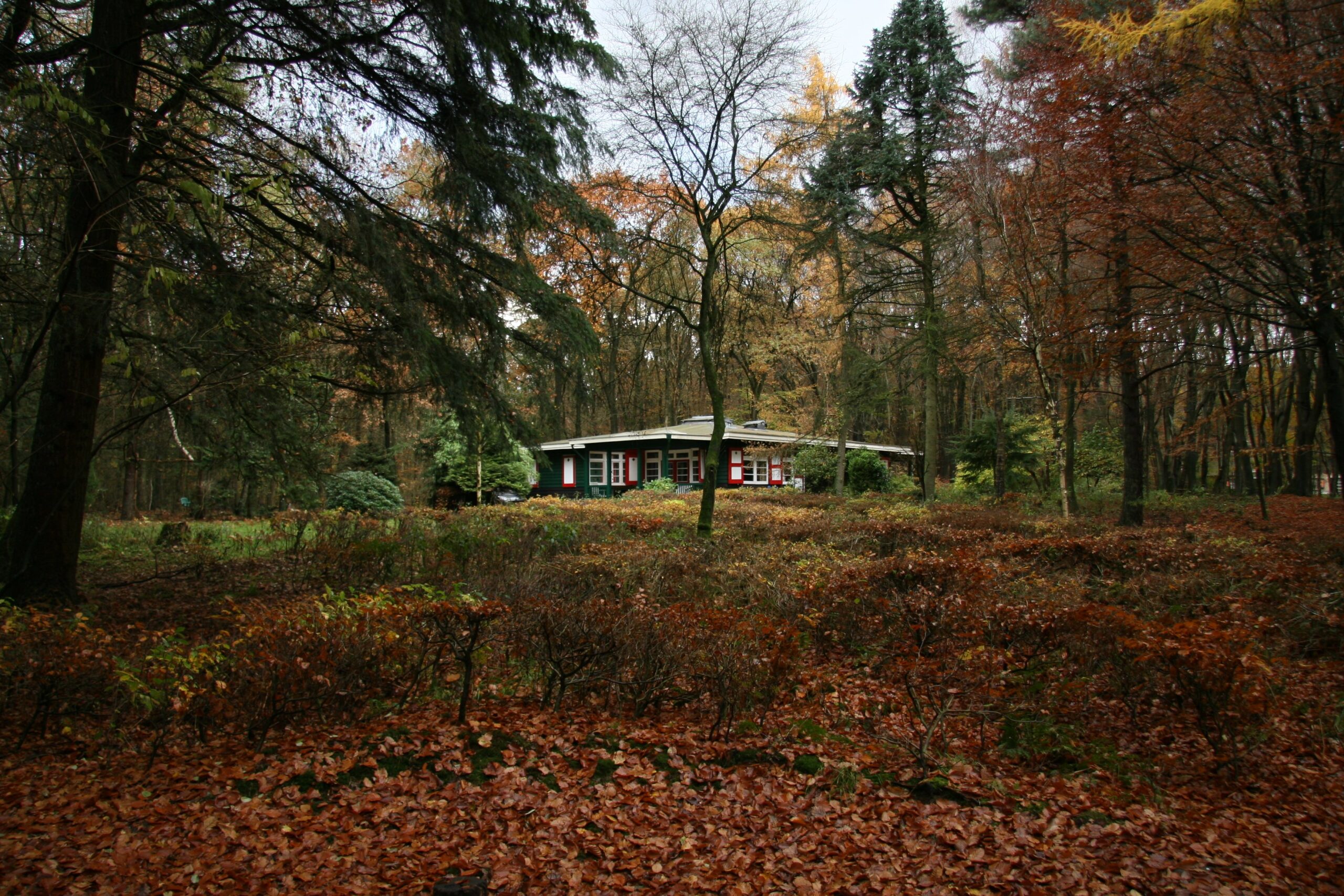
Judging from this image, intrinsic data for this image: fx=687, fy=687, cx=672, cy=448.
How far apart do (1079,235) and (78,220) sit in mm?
10565

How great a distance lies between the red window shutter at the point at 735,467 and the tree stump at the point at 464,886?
83.2 feet

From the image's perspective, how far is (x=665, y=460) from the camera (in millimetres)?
28875

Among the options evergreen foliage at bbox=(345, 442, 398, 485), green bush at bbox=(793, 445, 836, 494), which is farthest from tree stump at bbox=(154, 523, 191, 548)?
green bush at bbox=(793, 445, 836, 494)

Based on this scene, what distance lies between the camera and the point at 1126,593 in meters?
6.43

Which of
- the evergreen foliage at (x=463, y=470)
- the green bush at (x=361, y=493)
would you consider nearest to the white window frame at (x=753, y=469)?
the evergreen foliage at (x=463, y=470)

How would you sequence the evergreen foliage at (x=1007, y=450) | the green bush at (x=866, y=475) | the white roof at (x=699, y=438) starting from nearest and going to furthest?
the evergreen foliage at (x=1007, y=450) < the green bush at (x=866, y=475) < the white roof at (x=699, y=438)

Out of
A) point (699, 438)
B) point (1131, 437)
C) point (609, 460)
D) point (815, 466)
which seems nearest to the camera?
point (1131, 437)

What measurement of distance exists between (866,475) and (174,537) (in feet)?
63.7

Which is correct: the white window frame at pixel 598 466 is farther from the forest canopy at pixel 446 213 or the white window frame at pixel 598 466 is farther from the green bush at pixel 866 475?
the forest canopy at pixel 446 213

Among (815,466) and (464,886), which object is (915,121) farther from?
(464,886)

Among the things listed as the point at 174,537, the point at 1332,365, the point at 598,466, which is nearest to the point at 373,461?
the point at 598,466

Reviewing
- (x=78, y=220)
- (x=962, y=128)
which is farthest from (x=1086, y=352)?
(x=78, y=220)

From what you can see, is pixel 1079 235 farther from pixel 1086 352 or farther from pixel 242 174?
pixel 242 174

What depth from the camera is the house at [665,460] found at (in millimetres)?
27484
